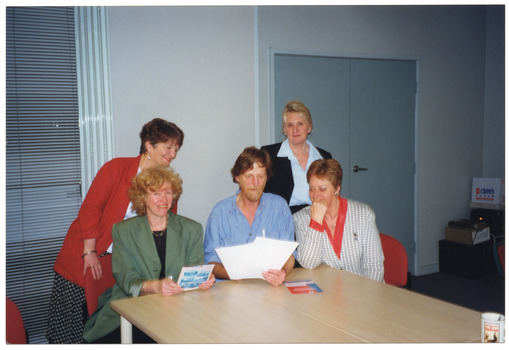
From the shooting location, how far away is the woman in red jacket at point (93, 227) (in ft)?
8.61

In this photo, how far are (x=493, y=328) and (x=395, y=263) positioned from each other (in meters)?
1.01

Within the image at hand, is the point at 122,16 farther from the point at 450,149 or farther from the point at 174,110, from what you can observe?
the point at 450,149

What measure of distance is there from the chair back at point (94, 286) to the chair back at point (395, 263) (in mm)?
1467

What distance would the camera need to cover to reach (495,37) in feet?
17.0

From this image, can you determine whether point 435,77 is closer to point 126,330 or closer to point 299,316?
point 299,316

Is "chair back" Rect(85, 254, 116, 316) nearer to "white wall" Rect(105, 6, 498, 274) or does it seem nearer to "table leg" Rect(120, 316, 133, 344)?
"table leg" Rect(120, 316, 133, 344)

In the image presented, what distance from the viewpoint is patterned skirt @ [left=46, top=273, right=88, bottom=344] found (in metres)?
2.68

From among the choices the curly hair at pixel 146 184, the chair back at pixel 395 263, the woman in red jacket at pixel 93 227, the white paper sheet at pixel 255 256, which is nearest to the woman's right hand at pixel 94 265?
the woman in red jacket at pixel 93 227

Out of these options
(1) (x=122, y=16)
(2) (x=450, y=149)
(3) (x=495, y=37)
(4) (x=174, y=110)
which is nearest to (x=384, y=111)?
(2) (x=450, y=149)

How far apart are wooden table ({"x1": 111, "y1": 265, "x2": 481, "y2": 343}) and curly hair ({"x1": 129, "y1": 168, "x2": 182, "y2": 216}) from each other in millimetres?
552

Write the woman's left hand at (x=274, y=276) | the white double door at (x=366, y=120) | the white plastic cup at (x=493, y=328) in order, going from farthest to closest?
the white double door at (x=366, y=120), the woman's left hand at (x=274, y=276), the white plastic cup at (x=493, y=328)

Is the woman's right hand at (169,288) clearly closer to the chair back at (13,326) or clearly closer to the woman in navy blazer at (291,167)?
the chair back at (13,326)

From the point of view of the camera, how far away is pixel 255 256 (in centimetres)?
210

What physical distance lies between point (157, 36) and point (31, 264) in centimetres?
186
